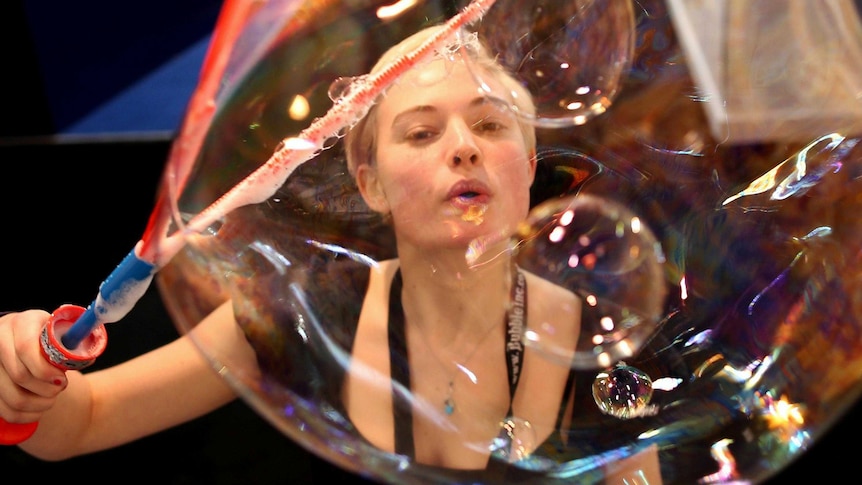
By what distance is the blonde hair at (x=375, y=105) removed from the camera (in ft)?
1.75

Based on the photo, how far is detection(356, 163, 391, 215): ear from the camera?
55 centimetres

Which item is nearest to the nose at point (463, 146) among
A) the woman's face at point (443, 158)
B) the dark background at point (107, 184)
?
the woman's face at point (443, 158)

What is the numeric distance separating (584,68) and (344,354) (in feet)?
0.90

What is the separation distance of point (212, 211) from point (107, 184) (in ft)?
2.26

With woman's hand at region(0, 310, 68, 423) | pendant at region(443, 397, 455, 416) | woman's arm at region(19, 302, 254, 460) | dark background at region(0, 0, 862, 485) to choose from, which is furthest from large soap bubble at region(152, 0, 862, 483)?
dark background at region(0, 0, 862, 485)

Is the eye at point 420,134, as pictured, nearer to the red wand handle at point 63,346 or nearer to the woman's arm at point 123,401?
the red wand handle at point 63,346

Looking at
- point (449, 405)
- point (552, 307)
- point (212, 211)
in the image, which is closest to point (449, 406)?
point (449, 405)

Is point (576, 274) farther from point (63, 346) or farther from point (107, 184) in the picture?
point (107, 184)

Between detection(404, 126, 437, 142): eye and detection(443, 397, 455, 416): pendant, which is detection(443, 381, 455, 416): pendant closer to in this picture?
detection(443, 397, 455, 416): pendant

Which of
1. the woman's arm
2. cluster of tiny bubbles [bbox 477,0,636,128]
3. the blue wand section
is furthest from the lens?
the woman's arm

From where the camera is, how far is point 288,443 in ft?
3.27

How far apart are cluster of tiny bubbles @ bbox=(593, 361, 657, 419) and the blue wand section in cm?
33

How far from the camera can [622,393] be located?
60 cm

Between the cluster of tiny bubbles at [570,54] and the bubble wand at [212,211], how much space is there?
41mm
